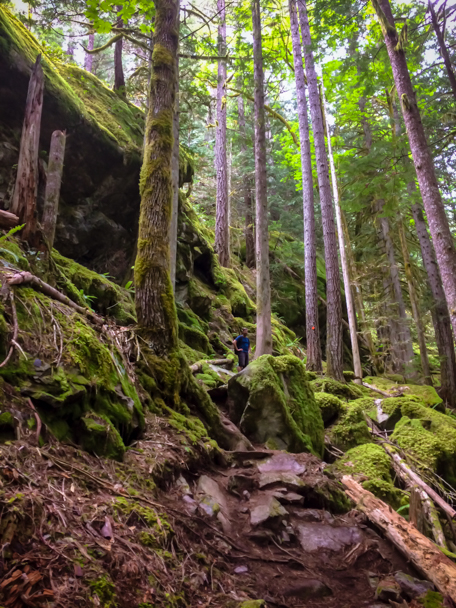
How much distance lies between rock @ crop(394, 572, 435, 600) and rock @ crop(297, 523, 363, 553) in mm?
680

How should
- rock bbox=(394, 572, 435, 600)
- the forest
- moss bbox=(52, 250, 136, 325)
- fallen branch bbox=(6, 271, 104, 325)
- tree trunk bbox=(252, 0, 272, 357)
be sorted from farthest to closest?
tree trunk bbox=(252, 0, 272, 357) < moss bbox=(52, 250, 136, 325) < fallen branch bbox=(6, 271, 104, 325) < rock bbox=(394, 572, 435, 600) < the forest

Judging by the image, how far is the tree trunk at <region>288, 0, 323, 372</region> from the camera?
43.6ft

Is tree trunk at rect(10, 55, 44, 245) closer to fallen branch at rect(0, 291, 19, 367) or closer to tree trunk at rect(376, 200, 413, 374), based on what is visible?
fallen branch at rect(0, 291, 19, 367)

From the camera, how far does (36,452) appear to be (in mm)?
2576

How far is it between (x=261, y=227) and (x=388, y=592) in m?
8.90

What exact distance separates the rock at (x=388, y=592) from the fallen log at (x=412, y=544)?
1.42 ft

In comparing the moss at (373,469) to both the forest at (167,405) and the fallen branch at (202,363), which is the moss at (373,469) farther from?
the fallen branch at (202,363)

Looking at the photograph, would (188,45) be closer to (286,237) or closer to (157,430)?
(157,430)

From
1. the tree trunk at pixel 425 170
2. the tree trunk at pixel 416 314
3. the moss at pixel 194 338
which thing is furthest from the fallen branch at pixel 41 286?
the tree trunk at pixel 416 314

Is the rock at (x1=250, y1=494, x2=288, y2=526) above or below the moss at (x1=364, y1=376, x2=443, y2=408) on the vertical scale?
below

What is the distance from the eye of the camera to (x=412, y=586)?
10.9ft

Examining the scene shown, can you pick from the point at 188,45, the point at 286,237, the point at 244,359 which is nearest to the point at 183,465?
the point at 244,359

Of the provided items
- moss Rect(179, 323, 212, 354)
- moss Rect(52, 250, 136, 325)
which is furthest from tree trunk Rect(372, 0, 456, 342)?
moss Rect(179, 323, 212, 354)

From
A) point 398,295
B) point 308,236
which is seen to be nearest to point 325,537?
point 308,236
